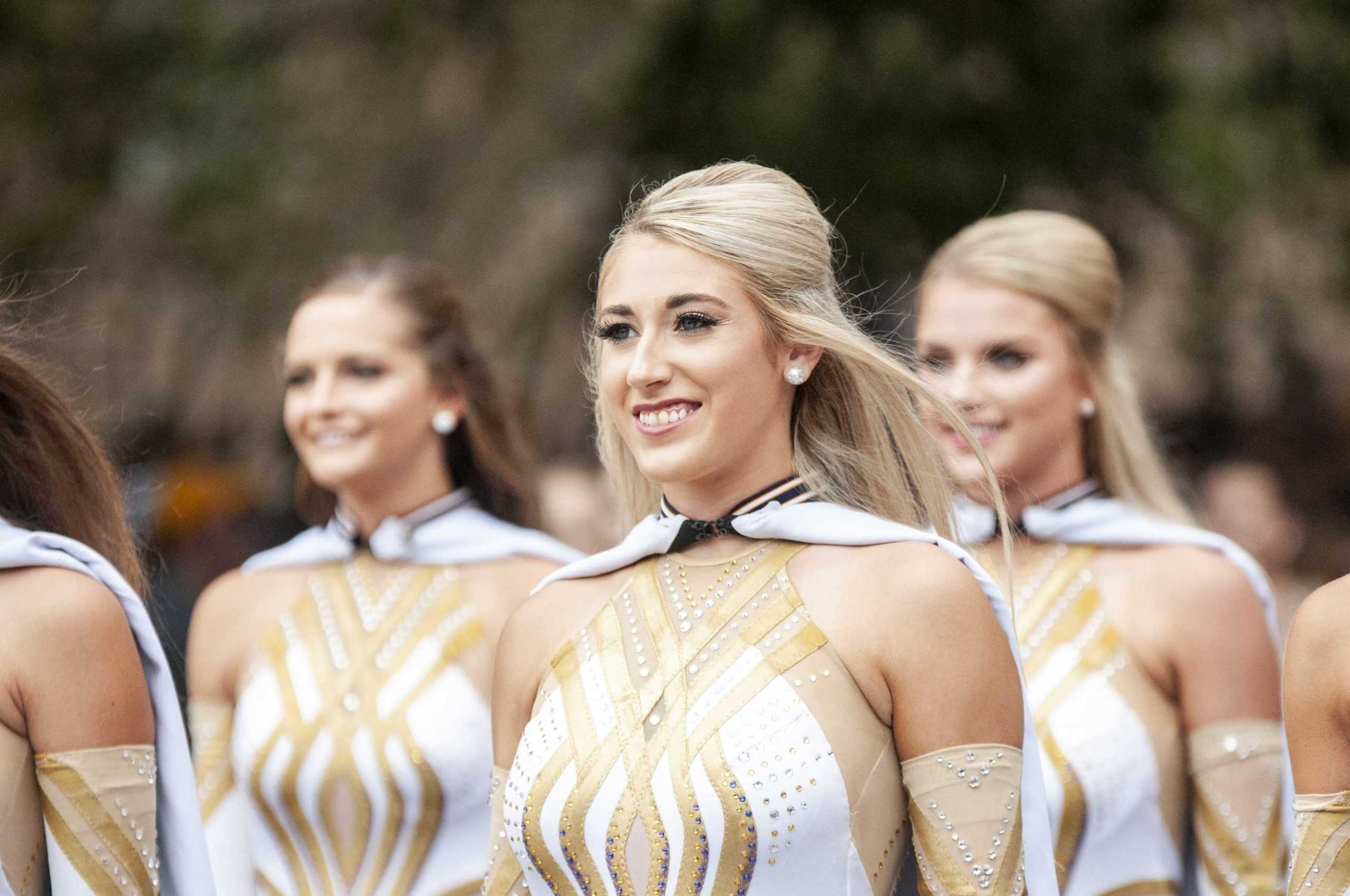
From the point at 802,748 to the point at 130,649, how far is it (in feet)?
3.56

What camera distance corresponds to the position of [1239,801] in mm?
3996

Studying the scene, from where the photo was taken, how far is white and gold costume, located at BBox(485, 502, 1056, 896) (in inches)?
112

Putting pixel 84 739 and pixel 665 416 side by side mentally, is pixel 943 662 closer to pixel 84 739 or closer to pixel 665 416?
pixel 665 416

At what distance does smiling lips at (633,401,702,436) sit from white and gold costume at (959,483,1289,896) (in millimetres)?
1019

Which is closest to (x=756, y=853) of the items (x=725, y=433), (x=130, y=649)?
(x=725, y=433)

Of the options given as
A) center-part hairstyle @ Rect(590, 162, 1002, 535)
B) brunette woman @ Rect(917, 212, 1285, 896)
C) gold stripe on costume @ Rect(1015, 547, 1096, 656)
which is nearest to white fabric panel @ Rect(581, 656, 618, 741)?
center-part hairstyle @ Rect(590, 162, 1002, 535)

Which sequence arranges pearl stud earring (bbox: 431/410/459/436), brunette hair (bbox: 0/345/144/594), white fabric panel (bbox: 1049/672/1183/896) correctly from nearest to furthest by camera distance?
brunette hair (bbox: 0/345/144/594), white fabric panel (bbox: 1049/672/1183/896), pearl stud earring (bbox: 431/410/459/436)

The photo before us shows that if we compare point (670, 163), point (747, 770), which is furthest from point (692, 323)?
point (670, 163)

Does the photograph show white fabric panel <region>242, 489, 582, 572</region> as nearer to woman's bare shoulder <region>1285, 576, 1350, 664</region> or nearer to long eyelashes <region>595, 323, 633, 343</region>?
long eyelashes <region>595, 323, 633, 343</region>

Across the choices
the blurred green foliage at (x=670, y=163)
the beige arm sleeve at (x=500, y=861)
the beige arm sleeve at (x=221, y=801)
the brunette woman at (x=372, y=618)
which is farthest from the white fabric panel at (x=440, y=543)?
the blurred green foliage at (x=670, y=163)

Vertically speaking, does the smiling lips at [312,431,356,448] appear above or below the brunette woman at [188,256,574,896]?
above

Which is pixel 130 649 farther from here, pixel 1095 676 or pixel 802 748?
pixel 1095 676

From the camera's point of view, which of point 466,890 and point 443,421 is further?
point 443,421

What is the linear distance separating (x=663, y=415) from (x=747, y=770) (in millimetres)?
593
